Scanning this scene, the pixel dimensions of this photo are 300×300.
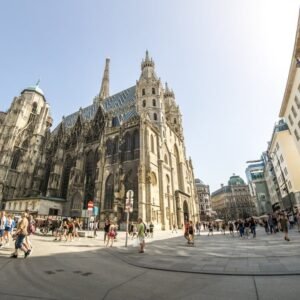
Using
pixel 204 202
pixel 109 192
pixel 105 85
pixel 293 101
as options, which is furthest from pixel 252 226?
pixel 204 202

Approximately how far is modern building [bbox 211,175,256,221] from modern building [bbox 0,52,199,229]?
212 ft

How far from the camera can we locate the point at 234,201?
104 meters

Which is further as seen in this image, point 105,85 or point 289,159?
point 105,85

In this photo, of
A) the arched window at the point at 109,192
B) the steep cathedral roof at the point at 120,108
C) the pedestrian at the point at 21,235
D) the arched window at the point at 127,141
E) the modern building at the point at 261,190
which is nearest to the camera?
the pedestrian at the point at 21,235

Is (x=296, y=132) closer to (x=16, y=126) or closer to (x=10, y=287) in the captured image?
(x=10, y=287)

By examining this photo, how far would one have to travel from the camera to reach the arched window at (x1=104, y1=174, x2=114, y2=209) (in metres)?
30.7

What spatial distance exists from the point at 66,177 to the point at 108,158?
43.7 feet

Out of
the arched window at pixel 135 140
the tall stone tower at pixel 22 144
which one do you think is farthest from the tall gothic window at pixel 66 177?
the arched window at pixel 135 140

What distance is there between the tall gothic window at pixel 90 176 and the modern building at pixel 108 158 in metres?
0.18

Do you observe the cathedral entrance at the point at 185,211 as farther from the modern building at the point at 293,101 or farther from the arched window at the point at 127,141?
the modern building at the point at 293,101

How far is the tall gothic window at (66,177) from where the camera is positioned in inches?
1566

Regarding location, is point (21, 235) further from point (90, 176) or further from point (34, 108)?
point (34, 108)

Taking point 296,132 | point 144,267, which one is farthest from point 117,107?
point 144,267

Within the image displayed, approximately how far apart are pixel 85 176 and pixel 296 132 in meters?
36.6
